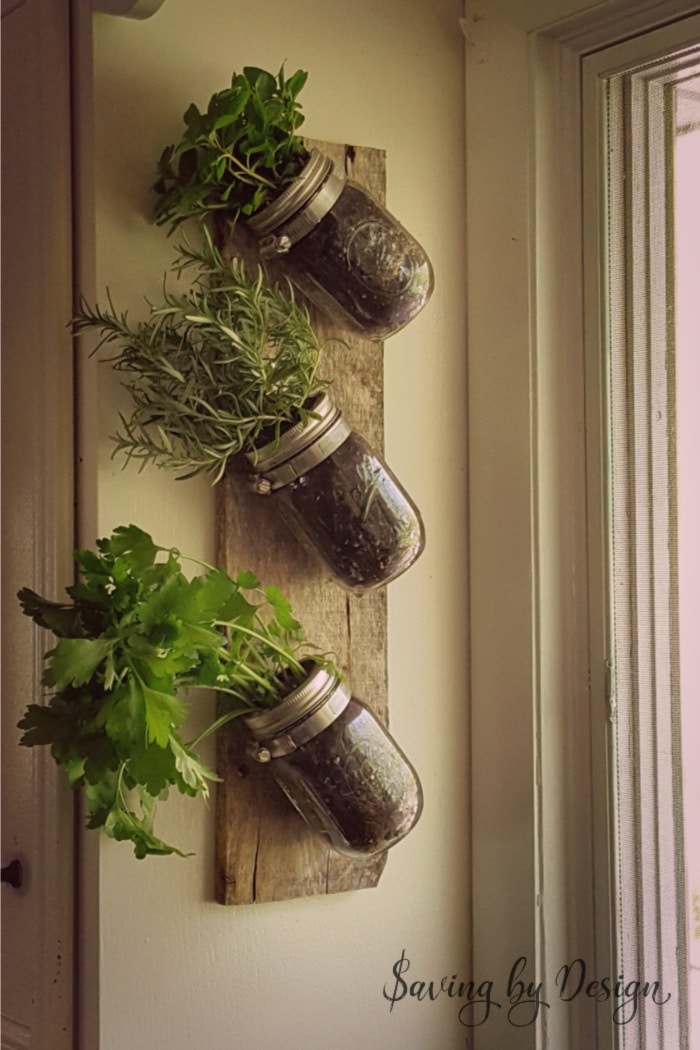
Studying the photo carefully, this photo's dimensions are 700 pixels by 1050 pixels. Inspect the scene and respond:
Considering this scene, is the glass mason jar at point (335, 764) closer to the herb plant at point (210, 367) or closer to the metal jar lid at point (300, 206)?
the herb plant at point (210, 367)

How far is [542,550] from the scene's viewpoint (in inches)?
58.9

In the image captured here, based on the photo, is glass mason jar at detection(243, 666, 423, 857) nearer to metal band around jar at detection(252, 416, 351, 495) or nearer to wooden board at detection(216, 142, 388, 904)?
wooden board at detection(216, 142, 388, 904)

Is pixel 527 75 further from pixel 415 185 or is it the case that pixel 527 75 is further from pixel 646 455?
pixel 646 455

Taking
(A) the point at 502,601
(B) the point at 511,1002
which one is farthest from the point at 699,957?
(A) the point at 502,601

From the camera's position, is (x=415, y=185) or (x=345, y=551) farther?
(x=415, y=185)

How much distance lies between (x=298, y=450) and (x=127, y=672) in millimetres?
328

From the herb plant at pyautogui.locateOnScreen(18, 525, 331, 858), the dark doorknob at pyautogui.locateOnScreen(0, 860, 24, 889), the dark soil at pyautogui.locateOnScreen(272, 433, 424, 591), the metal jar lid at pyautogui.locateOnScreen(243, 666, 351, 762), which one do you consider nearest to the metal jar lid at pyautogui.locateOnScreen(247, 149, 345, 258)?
the dark soil at pyautogui.locateOnScreen(272, 433, 424, 591)

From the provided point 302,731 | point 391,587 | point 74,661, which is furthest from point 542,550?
point 74,661

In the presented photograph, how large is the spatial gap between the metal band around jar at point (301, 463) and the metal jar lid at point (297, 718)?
0.21m

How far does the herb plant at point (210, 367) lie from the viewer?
1.24 meters

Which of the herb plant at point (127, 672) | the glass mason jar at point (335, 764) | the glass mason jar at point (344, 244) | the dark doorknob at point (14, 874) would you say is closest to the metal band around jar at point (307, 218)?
the glass mason jar at point (344, 244)

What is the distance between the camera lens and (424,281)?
135 centimetres

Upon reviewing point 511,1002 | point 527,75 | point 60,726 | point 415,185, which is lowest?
point 511,1002

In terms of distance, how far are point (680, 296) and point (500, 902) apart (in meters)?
0.77
